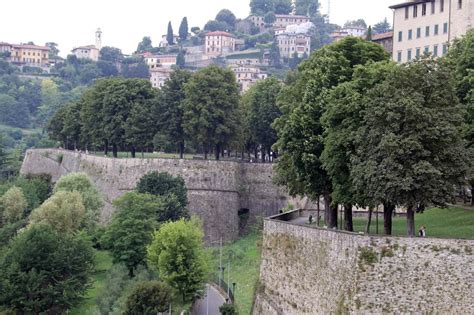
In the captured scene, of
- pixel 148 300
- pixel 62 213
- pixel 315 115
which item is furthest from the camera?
pixel 62 213

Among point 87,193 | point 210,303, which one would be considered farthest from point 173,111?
point 210,303

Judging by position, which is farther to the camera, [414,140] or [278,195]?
[278,195]

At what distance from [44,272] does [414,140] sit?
38.4m

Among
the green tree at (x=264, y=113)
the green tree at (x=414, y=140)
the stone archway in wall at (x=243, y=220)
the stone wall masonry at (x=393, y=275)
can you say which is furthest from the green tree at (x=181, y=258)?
the green tree at (x=264, y=113)

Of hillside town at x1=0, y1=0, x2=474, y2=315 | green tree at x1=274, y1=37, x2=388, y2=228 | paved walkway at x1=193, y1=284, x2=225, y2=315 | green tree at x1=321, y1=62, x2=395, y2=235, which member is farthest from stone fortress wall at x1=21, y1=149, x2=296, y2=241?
green tree at x1=321, y1=62, x2=395, y2=235

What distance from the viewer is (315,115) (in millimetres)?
52594

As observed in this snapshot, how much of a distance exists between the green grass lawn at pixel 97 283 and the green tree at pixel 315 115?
23.3 m

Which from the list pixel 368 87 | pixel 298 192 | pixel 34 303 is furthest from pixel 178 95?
pixel 368 87

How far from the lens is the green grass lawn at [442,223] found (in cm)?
4672

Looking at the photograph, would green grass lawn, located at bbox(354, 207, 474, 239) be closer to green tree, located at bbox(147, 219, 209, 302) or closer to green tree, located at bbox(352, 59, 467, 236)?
green tree, located at bbox(352, 59, 467, 236)

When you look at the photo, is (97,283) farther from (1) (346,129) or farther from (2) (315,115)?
(1) (346,129)

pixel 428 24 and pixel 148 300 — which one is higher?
pixel 428 24

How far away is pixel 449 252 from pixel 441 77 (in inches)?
337

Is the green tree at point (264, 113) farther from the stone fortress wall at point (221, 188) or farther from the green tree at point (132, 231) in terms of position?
the green tree at point (132, 231)
